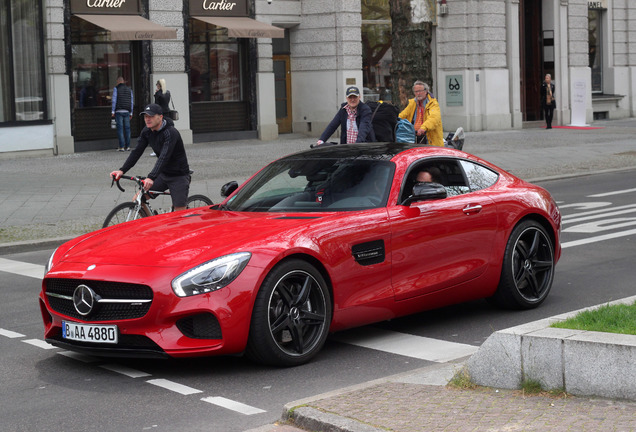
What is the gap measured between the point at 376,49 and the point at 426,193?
26708mm

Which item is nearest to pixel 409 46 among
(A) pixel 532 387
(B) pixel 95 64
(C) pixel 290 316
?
(B) pixel 95 64

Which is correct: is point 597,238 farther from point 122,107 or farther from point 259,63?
point 259,63

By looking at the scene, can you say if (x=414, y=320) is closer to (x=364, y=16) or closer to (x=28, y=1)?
(x=28, y=1)

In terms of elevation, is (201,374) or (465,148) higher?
(465,148)

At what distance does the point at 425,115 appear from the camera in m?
14.7

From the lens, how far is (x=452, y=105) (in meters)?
34.6

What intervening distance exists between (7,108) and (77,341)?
20682 mm

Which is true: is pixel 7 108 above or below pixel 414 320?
above

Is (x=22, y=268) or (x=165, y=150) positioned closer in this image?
(x=165, y=150)

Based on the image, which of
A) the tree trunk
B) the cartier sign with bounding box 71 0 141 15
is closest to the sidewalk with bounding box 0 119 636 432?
the tree trunk

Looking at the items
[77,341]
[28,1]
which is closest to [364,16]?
[28,1]

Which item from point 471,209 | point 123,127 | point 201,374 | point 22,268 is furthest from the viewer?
point 123,127

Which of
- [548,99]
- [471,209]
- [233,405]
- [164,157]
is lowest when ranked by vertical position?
[233,405]

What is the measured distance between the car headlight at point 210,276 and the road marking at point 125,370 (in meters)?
0.71
